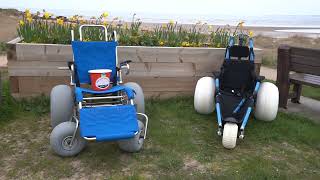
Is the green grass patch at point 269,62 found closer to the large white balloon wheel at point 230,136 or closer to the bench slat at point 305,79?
the bench slat at point 305,79

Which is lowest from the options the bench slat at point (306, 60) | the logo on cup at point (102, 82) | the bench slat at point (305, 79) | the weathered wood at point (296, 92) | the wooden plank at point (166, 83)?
the weathered wood at point (296, 92)

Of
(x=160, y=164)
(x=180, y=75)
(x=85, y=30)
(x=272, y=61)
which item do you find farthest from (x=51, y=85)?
(x=272, y=61)

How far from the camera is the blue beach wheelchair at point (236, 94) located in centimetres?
472

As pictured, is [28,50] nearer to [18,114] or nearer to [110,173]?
[18,114]

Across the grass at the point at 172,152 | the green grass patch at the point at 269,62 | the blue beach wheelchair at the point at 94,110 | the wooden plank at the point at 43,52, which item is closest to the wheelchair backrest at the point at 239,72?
the grass at the point at 172,152

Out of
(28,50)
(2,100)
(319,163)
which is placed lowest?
(319,163)

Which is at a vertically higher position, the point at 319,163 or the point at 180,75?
the point at 180,75

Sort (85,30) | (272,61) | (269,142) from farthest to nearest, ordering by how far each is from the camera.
A: (272,61)
(85,30)
(269,142)

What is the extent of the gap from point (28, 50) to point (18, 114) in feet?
2.90

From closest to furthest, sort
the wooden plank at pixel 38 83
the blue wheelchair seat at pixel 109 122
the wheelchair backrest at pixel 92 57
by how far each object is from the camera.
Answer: the blue wheelchair seat at pixel 109 122 < the wheelchair backrest at pixel 92 57 < the wooden plank at pixel 38 83

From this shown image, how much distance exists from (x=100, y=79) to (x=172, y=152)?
1215 millimetres

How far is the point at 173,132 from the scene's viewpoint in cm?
483

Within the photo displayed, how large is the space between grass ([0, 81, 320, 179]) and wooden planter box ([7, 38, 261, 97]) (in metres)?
0.30

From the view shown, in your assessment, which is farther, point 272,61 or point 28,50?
point 272,61
